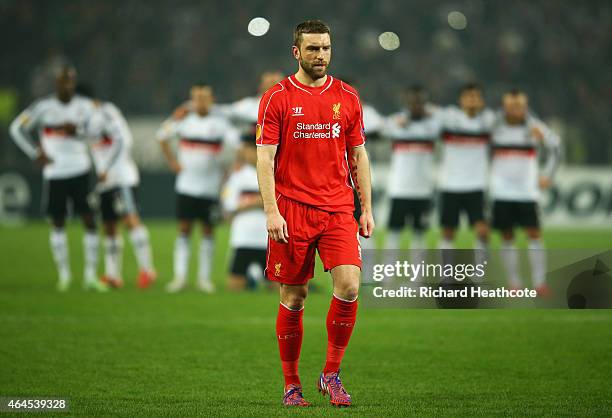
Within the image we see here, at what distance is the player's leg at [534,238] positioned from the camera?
12.4 m

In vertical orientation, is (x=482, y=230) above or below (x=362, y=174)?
below

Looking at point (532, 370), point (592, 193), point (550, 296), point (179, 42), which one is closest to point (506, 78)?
point (592, 193)

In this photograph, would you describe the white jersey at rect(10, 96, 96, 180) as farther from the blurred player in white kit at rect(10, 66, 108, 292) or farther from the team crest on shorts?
the team crest on shorts

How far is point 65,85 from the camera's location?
1236 cm

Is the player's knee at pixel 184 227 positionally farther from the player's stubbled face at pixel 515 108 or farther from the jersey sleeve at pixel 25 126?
the player's stubbled face at pixel 515 108

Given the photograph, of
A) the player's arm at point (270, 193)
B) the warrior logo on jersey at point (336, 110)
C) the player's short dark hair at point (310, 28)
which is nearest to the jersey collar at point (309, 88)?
the warrior logo on jersey at point (336, 110)

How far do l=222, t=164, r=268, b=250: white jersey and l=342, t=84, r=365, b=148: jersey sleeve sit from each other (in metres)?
6.45

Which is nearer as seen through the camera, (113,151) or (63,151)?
(63,151)

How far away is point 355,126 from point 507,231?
22.6 feet

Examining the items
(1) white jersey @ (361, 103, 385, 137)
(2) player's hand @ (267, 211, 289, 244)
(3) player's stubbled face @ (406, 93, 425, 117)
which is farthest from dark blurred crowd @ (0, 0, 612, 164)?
(2) player's hand @ (267, 211, 289, 244)

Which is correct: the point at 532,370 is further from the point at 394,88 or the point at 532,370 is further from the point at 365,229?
the point at 394,88

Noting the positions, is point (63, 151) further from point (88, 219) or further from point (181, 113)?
point (181, 113)

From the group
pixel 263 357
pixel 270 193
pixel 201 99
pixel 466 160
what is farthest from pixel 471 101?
pixel 270 193

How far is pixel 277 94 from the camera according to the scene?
6.04 metres
